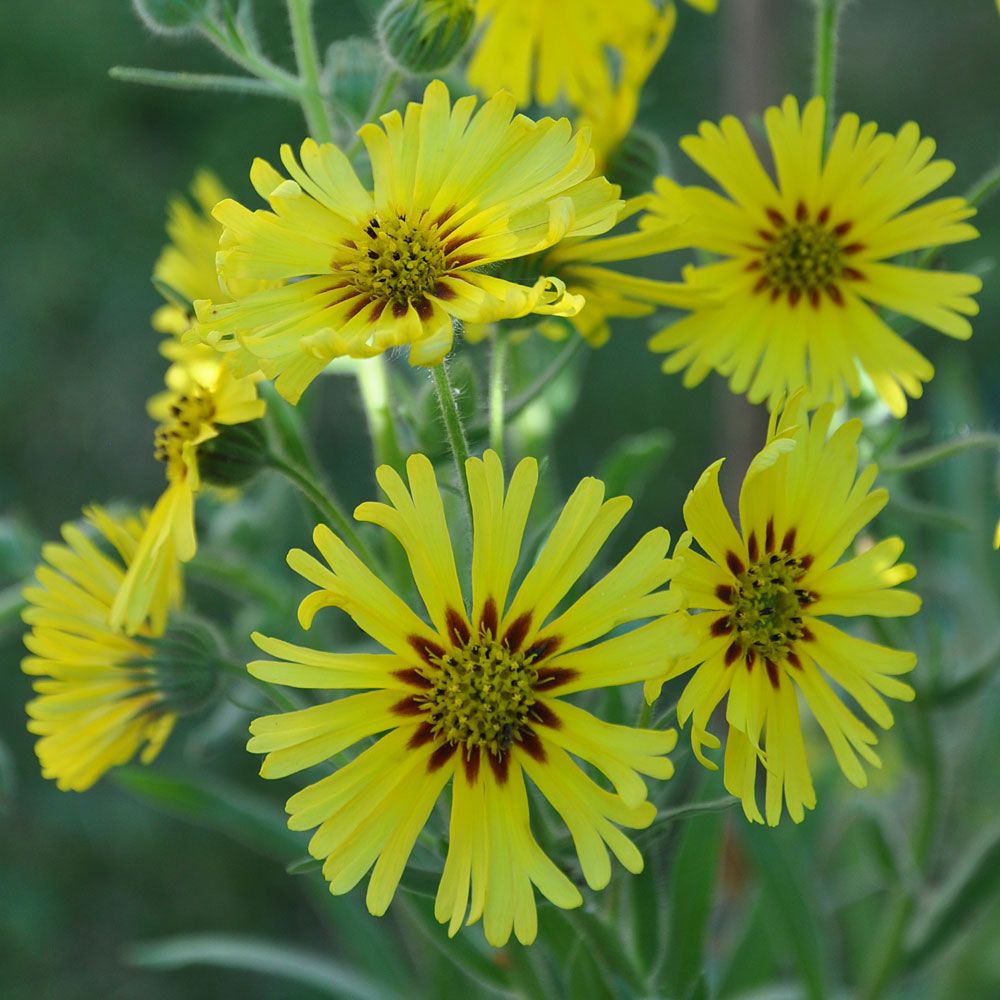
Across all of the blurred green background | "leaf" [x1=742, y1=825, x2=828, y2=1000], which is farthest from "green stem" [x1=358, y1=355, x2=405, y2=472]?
the blurred green background

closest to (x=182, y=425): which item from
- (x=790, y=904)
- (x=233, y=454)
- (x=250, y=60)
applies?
(x=233, y=454)

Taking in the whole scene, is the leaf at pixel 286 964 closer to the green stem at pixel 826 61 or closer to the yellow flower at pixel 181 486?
the yellow flower at pixel 181 486

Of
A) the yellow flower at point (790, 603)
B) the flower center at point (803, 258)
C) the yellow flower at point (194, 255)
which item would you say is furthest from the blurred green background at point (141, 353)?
the yellow flower at point (790, 603)

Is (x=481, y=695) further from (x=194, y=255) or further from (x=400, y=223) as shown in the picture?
(x=194, y=255)

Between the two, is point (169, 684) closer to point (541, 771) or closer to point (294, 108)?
point (541, 771)

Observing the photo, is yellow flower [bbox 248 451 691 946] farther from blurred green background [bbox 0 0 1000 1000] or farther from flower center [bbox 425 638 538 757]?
blurred green background [bbox 0 0 1000 1000]

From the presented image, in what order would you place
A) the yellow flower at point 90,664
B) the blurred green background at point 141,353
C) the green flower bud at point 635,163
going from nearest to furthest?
the yellow flower at point 90,664 → the green flower bud at point 635,163 → the blurred green background at point 141,353
